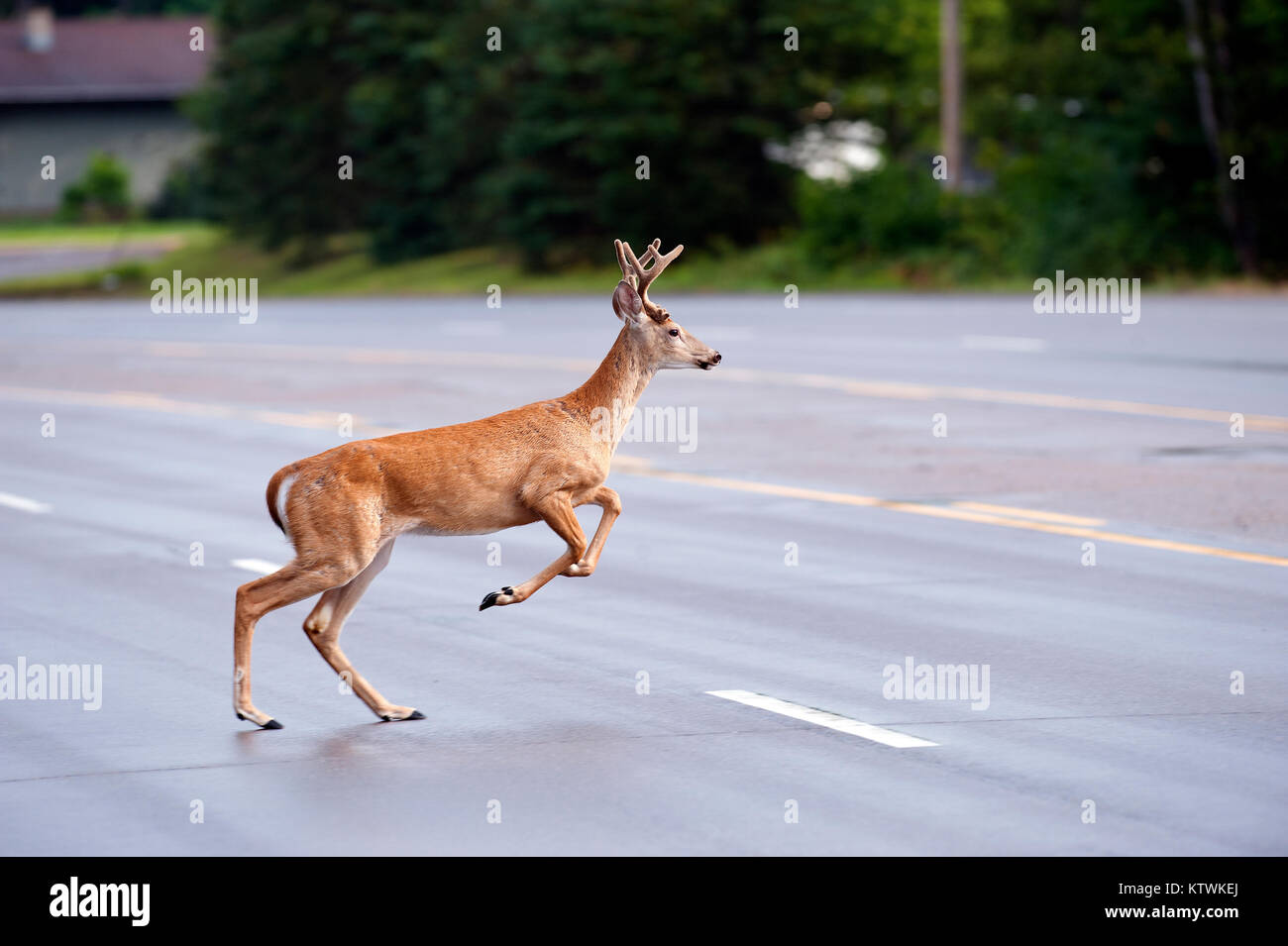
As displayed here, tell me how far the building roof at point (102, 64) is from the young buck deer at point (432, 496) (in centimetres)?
8245

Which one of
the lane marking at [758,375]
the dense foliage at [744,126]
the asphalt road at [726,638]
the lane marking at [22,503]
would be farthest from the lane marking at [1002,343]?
the lane marking at [22,503]

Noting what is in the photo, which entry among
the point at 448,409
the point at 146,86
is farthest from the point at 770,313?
the point at 146,86

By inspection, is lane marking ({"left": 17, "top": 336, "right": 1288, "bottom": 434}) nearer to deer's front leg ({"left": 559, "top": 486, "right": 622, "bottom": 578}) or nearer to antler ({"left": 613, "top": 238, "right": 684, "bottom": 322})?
antler ({"left": 613, "top": 238, "right": 684, "bottom": 322})

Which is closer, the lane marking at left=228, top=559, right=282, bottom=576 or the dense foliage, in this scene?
the lane marking at left=228, top=559, right=282, bottom=576

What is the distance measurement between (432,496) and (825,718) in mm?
1851

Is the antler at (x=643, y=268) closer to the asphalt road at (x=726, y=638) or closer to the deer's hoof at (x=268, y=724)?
the asphalt road at (x=726, y=638)

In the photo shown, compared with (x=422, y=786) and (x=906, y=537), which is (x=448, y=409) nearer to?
(x=906, y=537)

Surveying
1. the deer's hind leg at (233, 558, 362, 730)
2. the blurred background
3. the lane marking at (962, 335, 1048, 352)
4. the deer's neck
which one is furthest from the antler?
the blurred background

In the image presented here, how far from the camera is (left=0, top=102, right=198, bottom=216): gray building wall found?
91.0m

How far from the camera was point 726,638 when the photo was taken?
10.7 m

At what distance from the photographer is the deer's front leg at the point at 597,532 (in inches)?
351

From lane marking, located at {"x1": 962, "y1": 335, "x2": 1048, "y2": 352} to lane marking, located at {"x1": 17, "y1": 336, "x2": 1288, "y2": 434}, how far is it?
10.7ft

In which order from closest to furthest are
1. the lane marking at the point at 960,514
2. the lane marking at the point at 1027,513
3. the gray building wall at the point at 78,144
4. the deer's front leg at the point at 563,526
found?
1. the deer's front leg at the point at 563,526
2. the lane marking at the point at 960,514
3. the lane marking at the point at 1027,513
4. the gray building wall at the point at 78,144

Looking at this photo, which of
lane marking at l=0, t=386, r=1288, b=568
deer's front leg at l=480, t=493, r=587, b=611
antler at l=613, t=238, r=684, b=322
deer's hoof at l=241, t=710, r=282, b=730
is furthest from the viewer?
lane marking at l=0, t=386, r=1288, b=568
